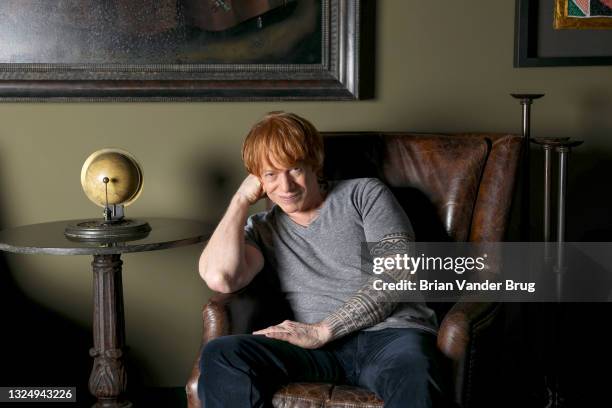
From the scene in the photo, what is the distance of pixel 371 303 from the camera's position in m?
2.19

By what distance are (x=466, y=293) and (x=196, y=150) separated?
47.1 inches

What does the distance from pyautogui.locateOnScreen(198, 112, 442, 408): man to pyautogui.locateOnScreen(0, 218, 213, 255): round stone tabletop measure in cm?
20

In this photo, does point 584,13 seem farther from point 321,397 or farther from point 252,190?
point 321,397

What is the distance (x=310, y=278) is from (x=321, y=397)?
0.44 meters

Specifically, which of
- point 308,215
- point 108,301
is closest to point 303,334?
point 308,215

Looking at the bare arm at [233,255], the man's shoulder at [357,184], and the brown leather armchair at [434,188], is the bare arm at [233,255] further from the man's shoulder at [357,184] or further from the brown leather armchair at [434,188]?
the man's shoulder at [357,184]

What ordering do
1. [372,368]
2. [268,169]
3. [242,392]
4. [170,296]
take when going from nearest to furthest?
1. [242,392]
2. [372,368]
3. [268,169]
4. [170,296]

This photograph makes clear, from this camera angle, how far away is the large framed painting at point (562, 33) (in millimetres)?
2979

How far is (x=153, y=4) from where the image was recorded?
2.86 metres

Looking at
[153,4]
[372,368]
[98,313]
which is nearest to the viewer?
[372,368]

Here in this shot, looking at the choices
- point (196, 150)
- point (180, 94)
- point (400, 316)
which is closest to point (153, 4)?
point (180, 94)

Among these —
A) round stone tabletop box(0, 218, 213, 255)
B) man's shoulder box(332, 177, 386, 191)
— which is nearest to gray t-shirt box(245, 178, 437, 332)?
man's shoulder box(332, 177, 386, 191)

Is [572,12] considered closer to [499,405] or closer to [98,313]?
[499,405]

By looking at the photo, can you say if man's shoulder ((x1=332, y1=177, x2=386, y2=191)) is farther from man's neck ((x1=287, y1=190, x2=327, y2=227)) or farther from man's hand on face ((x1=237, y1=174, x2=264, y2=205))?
man's hand on face ((x1=237, y1=174, x2=264, y2=205))
